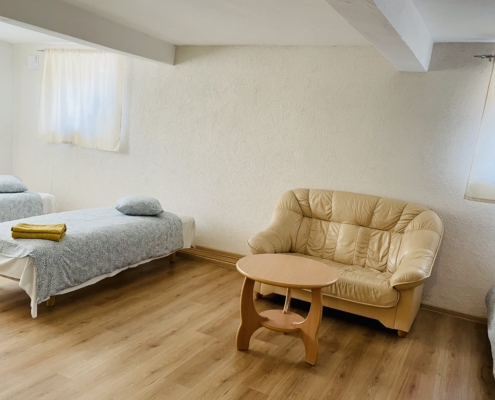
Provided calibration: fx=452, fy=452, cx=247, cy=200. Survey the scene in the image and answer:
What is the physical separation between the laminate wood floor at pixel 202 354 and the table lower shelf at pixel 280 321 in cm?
17

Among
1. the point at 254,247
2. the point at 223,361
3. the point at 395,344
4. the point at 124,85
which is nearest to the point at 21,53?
the point at 124,85

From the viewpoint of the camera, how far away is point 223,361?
2791 mm

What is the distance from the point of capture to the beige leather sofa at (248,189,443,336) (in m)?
3.38

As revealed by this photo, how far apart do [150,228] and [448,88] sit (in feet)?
9.51

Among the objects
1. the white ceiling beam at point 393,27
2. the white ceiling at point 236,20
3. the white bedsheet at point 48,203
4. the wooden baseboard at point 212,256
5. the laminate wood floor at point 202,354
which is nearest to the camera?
the white ceiling beam at point 393,27

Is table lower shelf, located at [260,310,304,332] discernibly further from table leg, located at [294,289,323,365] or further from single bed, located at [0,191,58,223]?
single bed, located at [0,191,58,223]

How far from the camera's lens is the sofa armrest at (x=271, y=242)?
148 inches

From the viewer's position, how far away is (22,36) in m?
5.46

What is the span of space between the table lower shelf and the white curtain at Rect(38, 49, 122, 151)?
3122 millimetres

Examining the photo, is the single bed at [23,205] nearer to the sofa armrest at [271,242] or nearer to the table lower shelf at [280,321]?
the sofa armrest at [271,242]

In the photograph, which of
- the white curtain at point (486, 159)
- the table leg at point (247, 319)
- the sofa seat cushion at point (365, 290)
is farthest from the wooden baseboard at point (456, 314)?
the table leg at point (247, 319)

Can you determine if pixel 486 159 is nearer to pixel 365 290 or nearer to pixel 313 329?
pixel 365 290

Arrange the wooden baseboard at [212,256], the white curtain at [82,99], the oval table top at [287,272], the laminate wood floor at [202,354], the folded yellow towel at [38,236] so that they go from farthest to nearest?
the white curtain at [82,99]
the wooden baseboard at [212,256]
the folded yellow towel at [38,236]
the oval table top at [287,272]
the laminate wood floor at [202,354]

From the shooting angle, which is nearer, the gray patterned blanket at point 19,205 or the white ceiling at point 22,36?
the gray patterned blanket at point 19,205
